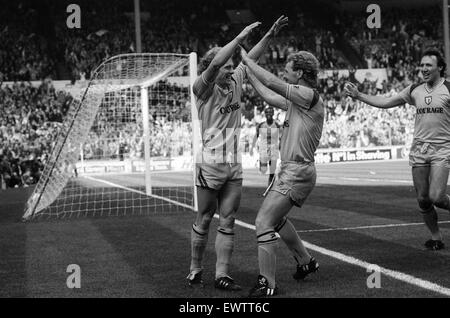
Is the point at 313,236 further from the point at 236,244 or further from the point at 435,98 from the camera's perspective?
the point at 435,98

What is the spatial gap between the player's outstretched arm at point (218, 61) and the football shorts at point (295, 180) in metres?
1.00

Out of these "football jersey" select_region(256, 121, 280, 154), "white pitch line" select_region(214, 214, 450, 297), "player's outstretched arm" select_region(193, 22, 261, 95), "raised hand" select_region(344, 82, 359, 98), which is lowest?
"white pitch line" select_region(214, 214, 450, 297)

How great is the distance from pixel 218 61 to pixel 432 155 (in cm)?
329

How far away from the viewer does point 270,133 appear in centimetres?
1811

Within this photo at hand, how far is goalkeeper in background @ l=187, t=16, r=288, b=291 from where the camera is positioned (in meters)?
6.60

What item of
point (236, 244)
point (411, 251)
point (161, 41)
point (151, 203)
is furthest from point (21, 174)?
point (411, 251)

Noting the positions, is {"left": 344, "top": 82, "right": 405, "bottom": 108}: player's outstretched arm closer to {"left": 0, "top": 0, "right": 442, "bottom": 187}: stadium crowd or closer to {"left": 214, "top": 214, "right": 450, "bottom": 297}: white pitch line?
{"left": 214, "top": 214, "right": 450, "bottom": 297}: white pitch line

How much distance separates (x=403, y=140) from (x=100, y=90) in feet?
83.9

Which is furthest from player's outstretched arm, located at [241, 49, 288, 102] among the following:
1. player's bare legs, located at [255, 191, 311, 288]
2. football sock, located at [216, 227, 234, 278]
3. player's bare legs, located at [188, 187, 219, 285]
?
football sock, located at [216, 227, 234, 278]

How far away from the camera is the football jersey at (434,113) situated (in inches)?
326

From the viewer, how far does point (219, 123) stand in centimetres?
666

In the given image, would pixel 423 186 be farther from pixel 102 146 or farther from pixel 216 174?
pixel 102 146

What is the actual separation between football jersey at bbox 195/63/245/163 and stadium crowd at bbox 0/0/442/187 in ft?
60.4

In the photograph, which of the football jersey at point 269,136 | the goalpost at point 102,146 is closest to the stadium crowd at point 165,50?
the goalpost at point 102,146
